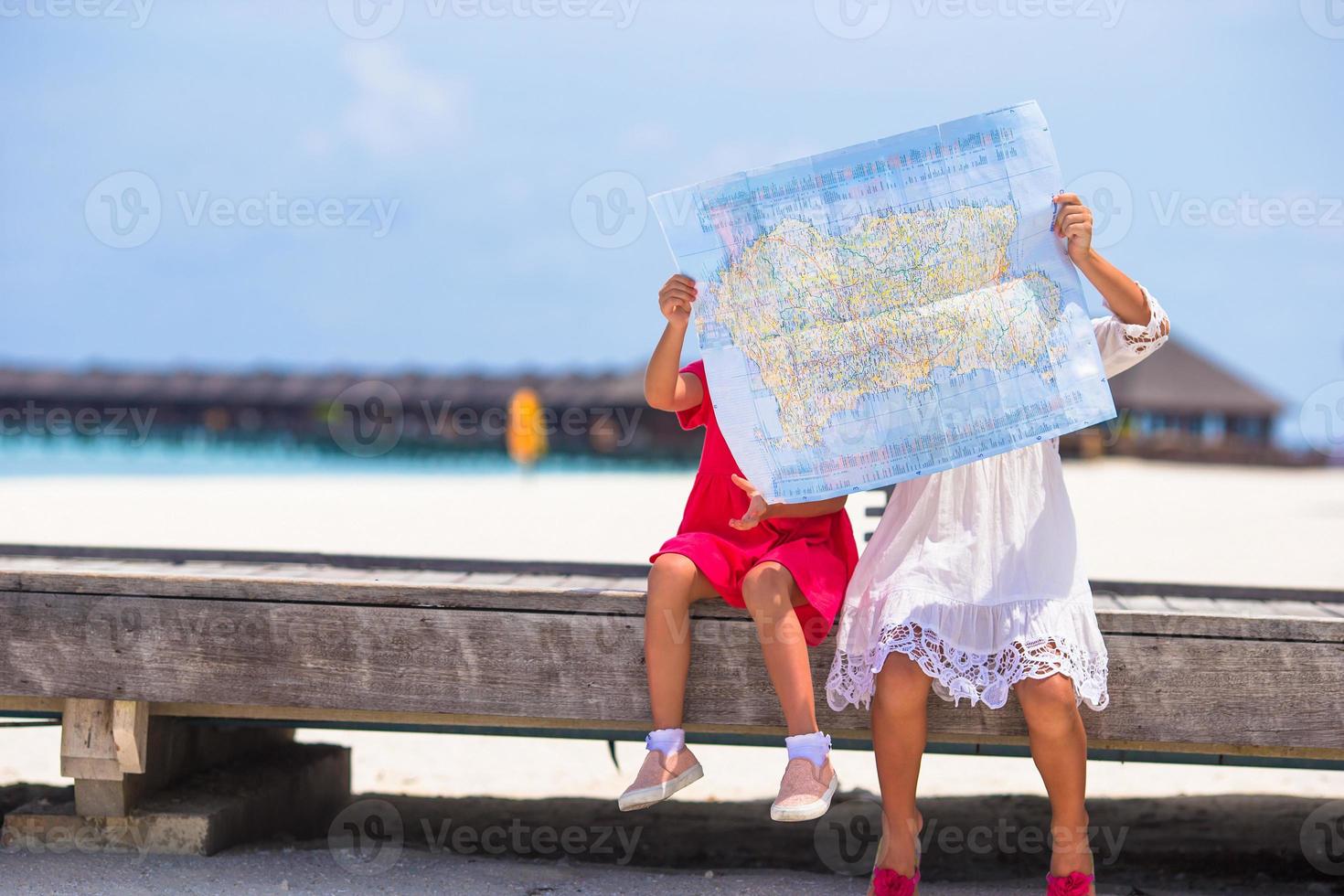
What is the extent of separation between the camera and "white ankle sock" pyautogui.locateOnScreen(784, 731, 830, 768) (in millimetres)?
2418

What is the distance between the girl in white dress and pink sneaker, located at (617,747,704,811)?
1.08ft

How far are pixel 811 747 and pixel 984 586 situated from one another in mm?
463

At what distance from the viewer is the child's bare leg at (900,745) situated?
2416 millimetres

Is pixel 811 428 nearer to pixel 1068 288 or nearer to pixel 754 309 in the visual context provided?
pixel 754 309

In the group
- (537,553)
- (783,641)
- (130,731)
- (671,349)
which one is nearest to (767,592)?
(783,641)

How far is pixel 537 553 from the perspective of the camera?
28.8 ft

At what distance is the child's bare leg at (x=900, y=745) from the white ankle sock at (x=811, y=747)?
4.1 inches

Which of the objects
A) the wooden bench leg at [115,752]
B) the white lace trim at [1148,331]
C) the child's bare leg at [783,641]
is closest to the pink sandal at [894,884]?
the child's bare leg at [783,641]

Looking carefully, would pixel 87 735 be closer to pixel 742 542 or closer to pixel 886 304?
pixel 742 542

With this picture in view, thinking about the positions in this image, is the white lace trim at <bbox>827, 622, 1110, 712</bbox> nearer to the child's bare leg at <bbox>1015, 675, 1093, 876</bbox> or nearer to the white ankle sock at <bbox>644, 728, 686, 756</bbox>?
the child's bare leg at <bbox>1015, 675, 1093, 876</bbox>

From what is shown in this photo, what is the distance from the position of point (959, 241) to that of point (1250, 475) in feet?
93.7

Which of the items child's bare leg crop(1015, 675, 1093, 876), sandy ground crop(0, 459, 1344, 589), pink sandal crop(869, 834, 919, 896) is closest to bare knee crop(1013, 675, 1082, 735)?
child's bare leg crop(1015, 675, 1093, 876)

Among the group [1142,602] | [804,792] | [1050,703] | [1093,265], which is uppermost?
[1093,265]

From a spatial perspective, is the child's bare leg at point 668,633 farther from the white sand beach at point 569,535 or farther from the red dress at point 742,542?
the white sand beach at point 569,535
